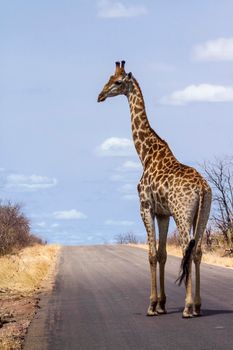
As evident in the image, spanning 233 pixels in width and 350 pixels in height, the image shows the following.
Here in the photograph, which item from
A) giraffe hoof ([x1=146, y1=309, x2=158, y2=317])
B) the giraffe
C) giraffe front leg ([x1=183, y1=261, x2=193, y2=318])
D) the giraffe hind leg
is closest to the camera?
giraffe front leg ([x1=183, y1=261, x2=193, y2=318])

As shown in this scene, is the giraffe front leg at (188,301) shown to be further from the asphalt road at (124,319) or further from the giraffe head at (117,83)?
the giraffe head at (117,83)

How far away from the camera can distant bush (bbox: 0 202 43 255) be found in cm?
4062

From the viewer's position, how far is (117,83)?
547 inches

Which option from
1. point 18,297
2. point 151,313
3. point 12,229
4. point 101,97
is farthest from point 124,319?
point 12,229

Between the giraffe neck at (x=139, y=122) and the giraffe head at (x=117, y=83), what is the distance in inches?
5.8

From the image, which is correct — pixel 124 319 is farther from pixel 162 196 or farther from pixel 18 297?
pixel 18 297

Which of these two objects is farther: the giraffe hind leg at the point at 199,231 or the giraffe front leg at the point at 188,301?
the giraffe hind leg at the point at 199,231

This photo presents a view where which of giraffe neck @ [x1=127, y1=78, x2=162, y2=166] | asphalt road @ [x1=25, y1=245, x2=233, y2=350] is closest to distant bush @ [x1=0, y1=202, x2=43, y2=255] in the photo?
asphalt road @ [x1=25, y1=245, x2=233, y2=350]

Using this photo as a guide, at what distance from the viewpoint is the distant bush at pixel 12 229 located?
133 feet

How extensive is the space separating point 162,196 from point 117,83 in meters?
2.39

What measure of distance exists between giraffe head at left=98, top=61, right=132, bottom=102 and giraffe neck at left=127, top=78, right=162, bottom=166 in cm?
15

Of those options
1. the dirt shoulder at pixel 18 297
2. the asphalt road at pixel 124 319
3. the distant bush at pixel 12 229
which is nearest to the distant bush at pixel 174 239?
the distant bush at pixel 12 229

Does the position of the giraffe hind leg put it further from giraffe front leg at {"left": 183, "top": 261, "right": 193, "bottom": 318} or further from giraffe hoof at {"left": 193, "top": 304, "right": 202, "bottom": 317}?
giraffe front leg at {"left": 183, "top": 261, "right": 193, "bottom": 318}

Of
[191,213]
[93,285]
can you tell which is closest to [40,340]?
[191,213]
